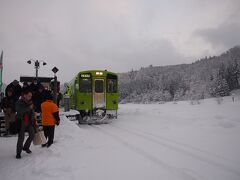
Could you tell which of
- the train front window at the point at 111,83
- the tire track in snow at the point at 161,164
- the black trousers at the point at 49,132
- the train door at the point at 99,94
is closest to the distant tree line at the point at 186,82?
the train front window at the point at 111,83

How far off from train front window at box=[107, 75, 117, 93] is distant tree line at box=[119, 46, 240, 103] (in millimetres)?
53110

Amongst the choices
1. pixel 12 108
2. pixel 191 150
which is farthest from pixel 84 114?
pixel 191 150

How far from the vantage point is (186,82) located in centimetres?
12588

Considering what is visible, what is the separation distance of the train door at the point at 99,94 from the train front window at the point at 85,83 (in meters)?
0.39

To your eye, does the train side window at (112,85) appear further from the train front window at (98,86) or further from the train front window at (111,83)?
the train front window at (98,86)

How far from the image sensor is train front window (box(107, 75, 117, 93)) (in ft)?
52.7

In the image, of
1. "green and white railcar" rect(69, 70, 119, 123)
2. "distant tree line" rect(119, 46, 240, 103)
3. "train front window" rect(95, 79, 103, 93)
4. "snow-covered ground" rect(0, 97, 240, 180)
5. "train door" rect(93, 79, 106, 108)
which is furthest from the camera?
"distant tree line" rect(119, 46, 240, 103)

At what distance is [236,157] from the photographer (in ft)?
20.8

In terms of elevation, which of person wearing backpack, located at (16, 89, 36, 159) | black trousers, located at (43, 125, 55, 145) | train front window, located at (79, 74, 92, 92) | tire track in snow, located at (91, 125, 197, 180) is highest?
train front window, located at (79, 74, 92, 92)

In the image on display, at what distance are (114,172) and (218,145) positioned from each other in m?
4.34

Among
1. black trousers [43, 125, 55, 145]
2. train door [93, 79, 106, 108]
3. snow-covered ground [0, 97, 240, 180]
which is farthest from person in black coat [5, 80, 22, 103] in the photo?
train door [93, 79, 106, 108]

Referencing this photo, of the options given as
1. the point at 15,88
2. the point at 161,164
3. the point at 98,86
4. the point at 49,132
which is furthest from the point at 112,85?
the point at 161,164

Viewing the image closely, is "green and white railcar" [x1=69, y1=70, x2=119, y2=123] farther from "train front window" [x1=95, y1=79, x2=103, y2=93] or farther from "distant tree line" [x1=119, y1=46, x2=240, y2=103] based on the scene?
"distant tree line" [x1=119, y1=46, x2=240, y2=103]

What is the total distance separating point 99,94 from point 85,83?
3.87 ft
